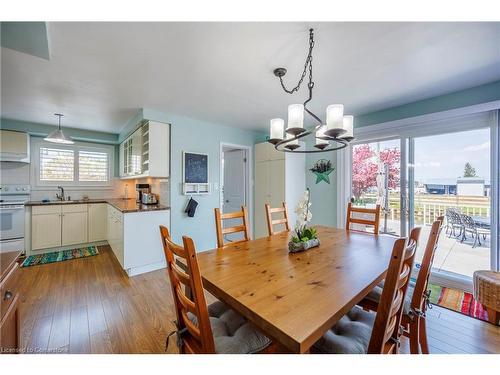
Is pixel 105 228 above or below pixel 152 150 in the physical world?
below

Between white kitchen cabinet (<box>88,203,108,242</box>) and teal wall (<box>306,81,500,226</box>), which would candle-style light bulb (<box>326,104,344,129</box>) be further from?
white kitchen cabinet (<box>88,203,108,242</box>)

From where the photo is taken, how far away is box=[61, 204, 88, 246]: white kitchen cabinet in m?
3.83

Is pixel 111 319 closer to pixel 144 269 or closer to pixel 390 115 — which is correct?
pixel 144 269

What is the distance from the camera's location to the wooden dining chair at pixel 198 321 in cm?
87

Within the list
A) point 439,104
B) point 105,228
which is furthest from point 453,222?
point 105,228

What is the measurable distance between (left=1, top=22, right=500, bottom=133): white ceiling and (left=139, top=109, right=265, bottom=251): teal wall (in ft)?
1.32

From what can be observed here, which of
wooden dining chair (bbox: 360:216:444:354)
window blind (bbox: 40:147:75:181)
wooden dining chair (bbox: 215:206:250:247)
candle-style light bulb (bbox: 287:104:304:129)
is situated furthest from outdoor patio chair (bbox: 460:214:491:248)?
window blind (bbox: 40:147:75:181)

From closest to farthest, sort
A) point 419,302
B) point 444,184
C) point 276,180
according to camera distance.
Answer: point 419,302 → point 444,184 → point 276,180

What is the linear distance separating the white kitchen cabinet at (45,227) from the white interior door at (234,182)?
298cm

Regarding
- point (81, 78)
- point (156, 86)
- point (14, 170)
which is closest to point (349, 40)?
point (156, 86)

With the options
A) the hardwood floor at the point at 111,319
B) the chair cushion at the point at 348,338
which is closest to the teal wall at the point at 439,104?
the hardwood floor at the point at 111,319

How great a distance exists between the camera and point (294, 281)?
109 cm

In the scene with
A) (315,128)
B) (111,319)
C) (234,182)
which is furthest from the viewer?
(234,182)

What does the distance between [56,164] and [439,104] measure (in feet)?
21.1
